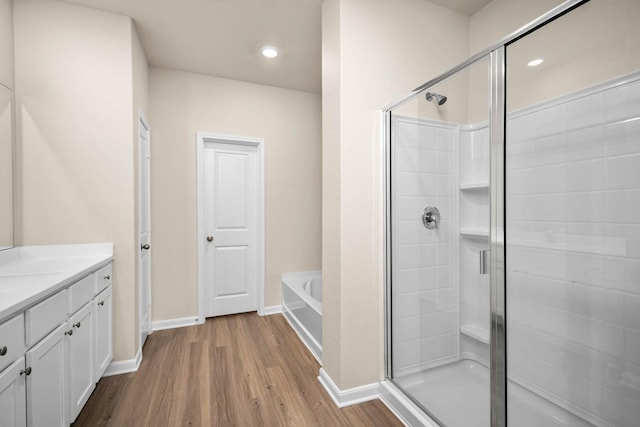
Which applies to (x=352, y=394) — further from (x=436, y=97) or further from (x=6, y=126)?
(x=6, y=126)

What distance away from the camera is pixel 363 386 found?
1884mm

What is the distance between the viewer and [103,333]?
2.00m

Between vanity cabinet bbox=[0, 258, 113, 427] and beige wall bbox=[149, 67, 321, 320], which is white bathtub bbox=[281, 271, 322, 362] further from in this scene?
vanity cabinet bbox=[0, 258, 113, 427]

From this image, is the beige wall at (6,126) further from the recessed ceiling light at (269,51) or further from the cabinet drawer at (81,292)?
the recessed ceiling light at (269,51)

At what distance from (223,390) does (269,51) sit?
2.80 m

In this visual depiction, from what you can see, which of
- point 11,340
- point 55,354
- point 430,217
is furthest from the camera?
point 430,217

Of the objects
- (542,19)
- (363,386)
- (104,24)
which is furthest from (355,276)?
(104,24)

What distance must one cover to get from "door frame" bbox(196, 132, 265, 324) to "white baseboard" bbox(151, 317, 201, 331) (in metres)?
0.06

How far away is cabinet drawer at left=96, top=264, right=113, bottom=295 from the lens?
1.91 meters

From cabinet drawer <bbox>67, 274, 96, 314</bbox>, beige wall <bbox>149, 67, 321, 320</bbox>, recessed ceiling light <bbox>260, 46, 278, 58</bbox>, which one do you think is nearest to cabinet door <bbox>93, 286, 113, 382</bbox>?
cabinet drawer <bbox>67, 274, 96, 314</bbox>

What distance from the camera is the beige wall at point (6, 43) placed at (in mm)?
1869

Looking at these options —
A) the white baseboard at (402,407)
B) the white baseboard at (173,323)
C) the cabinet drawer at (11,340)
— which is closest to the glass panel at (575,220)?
the white baseboard at (402,407)

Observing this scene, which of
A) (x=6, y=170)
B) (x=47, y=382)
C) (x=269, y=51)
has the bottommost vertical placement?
(x=47, y=382)

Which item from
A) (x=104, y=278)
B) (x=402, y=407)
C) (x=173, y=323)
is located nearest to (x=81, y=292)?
(x=104, y=278)
